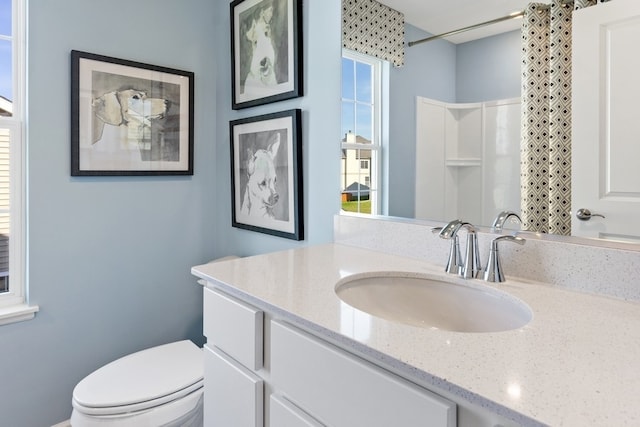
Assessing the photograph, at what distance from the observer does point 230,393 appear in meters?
1.00

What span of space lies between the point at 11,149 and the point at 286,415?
5.46 ft

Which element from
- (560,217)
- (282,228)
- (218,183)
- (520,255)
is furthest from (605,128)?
(218,183)

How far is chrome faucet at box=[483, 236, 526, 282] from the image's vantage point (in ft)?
3.18

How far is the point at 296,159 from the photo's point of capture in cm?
167

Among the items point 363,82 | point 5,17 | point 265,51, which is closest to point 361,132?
point 363,82

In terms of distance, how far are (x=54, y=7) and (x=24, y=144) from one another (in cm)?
61

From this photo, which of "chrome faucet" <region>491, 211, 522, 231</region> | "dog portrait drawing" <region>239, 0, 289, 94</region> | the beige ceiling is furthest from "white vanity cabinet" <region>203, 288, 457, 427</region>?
"dog portrait drawing" <region>239, 0, 289, 94</region>

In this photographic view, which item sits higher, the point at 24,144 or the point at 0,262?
the point at 24,144

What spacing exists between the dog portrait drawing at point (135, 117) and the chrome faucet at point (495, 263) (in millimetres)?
1658

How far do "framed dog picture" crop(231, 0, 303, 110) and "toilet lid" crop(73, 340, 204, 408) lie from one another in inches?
47.1

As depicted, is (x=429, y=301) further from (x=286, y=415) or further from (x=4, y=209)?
(x=4, y=209)

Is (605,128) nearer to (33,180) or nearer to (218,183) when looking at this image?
(218,183)

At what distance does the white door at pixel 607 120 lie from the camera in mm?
837

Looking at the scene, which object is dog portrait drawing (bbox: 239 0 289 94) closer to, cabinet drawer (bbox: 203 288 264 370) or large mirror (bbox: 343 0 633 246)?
large mirror (bbox: 343 0 633 246)
